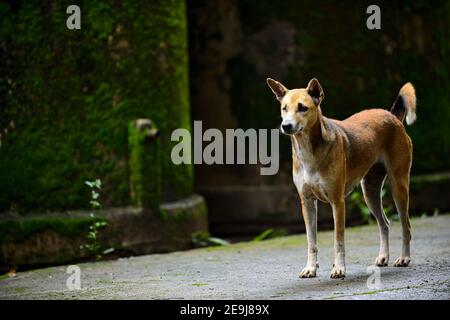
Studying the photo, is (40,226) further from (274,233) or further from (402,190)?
(402,190)

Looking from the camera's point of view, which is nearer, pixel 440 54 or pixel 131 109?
pixel 131 109

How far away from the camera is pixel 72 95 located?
25.1 feet

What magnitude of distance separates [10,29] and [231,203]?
3.54 metres

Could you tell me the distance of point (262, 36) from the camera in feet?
31.7

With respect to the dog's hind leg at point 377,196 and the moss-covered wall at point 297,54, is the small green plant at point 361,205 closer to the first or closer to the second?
the moss-covered wall at point 297,54

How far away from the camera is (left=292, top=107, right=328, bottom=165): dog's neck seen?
18.4 feet

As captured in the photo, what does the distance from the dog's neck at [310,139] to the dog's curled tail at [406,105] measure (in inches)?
44.8

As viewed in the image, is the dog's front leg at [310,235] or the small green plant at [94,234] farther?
the small green plant at [94,234]

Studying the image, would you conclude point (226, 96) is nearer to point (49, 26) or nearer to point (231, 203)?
point (231, 203)

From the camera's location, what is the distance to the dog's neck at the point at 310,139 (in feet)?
18.4

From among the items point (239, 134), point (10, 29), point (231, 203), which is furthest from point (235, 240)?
point (10, 29)

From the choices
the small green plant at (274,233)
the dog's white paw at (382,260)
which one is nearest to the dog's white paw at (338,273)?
the dog's white paw at (382,260)

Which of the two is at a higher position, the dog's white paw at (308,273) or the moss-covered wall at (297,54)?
the moss-covered wall at (297,54)

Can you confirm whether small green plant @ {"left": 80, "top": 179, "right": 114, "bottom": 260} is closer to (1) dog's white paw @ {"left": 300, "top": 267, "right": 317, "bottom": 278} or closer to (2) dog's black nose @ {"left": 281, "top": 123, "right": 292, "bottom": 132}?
(1) dog's white paw @ {"left": 300, "top": 267, "right": 317, "bottom": 278}
